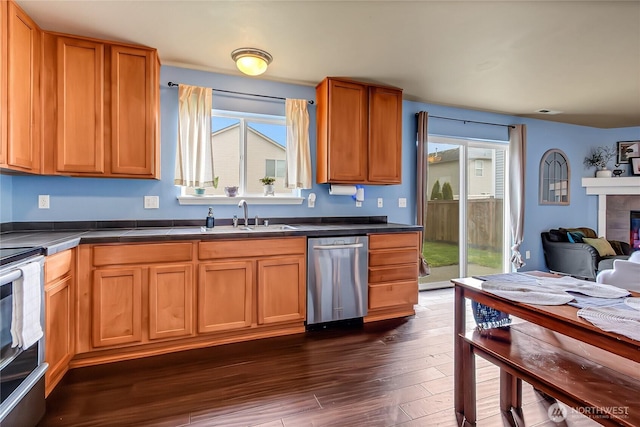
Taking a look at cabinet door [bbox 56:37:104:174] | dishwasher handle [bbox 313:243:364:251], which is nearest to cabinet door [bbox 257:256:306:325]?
dishwasher handle [bbox 313:243:364:251]

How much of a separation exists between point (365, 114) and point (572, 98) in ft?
8.82

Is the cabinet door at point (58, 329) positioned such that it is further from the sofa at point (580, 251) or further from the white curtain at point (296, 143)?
the sofa at point (580, 251)

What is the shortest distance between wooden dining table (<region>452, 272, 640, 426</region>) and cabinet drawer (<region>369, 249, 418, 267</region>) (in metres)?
1.40

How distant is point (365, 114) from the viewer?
134 inches

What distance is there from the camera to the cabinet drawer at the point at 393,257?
10.3ft

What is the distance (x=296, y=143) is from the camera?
339 centimetres

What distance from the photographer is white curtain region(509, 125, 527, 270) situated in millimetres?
4504

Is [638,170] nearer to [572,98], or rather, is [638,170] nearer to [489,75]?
[572,98]

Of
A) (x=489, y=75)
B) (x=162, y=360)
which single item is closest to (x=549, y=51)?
(x=489, y=75)

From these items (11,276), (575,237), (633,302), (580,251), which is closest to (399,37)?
(633,302)

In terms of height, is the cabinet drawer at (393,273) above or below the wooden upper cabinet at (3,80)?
below

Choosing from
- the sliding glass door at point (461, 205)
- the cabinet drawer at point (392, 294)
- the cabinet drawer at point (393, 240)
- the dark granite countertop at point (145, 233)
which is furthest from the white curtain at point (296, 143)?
the sliding glass door at point (461, 205)

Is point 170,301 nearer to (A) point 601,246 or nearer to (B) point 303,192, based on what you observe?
(B) point 303,192

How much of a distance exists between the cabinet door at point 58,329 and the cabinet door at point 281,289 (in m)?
1.31
